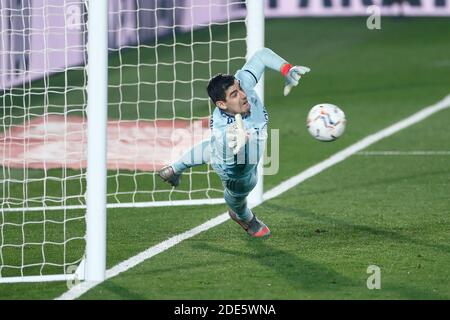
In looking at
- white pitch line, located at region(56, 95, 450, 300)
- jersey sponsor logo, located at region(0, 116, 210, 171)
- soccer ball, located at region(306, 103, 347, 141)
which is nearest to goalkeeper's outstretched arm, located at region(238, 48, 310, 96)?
soccer ball, located at region(306, 103, 347, 141)

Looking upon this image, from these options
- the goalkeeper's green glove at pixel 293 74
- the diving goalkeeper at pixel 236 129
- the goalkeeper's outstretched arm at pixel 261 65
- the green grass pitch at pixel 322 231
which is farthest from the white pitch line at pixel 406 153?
the goalkeeper's green glove at pixel 293 74

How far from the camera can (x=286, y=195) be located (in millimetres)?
11273

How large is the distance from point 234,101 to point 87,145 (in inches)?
49.8

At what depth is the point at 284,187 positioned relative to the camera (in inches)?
461

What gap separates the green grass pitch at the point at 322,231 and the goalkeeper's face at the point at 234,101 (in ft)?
3.39

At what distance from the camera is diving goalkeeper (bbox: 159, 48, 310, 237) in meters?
8.74

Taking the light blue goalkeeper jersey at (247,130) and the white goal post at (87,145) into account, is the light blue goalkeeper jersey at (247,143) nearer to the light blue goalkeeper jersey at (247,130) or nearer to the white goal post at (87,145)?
the light blue goalkeeper jersey at (247,130)

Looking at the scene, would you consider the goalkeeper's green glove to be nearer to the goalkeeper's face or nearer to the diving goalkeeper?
the diving goalkeeper

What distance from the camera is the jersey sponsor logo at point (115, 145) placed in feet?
42.2

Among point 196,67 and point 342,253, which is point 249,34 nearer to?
point 342,253

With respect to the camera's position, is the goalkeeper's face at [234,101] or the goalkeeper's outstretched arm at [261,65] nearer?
the goalkeeper's face at [234,101]

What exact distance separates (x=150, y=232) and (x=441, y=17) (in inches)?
696
